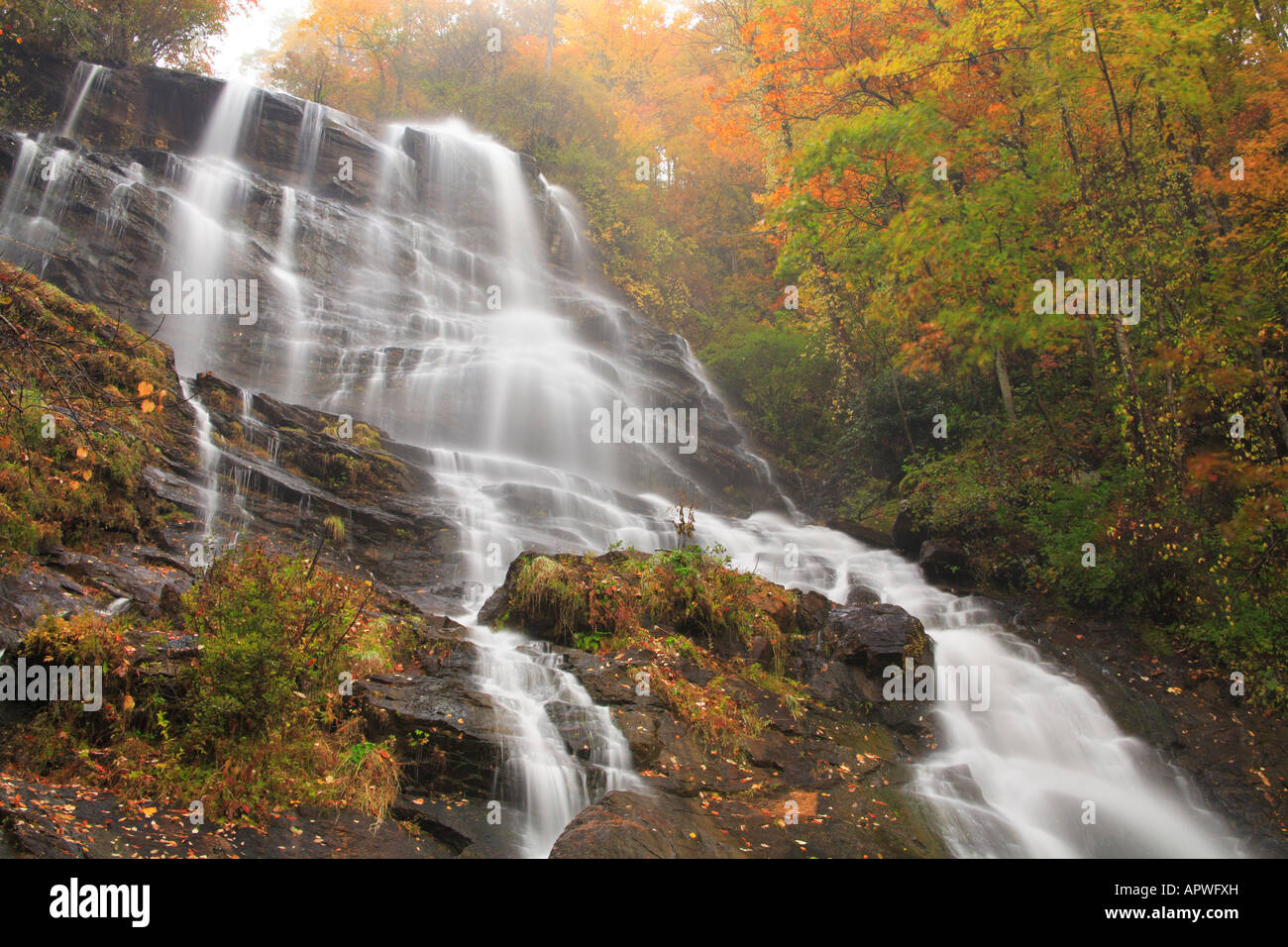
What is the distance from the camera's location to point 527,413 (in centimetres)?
1831

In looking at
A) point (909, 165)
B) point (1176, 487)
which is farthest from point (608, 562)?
point (909, 165)

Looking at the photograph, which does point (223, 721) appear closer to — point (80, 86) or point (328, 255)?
point (328, 255)

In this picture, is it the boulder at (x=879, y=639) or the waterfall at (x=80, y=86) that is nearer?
the boulder at (x=879, y=639)

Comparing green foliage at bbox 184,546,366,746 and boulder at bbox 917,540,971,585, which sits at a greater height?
boulder at bbox 917,540,971,585

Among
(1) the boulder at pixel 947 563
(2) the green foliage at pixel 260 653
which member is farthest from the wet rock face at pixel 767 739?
(1) the boulder at pixel 947 563

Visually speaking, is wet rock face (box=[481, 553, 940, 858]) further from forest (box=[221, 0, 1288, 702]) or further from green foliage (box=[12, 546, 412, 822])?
forest (box=[221, 0, 1288, 702])

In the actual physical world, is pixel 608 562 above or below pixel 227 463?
below

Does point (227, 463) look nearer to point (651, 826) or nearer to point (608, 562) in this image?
point (608, 562)

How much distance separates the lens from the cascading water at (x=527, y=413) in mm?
7375

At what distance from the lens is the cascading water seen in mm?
7375

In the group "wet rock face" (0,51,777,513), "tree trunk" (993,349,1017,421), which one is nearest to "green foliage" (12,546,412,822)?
"wet rock face" (0,51,777,513)

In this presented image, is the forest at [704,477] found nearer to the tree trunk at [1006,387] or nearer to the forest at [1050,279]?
the forest at [1050,279]

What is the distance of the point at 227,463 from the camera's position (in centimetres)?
1097

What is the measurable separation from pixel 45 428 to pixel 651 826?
7.68 m
